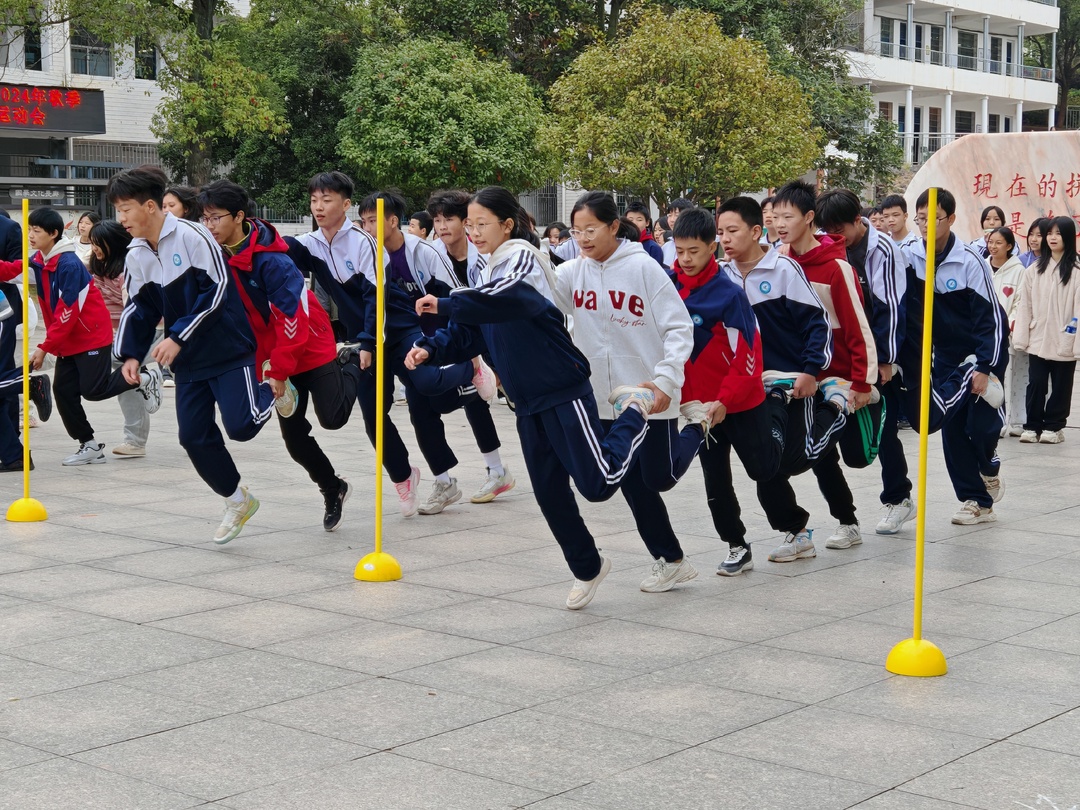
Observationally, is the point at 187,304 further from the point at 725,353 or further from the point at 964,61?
the point at 964,61

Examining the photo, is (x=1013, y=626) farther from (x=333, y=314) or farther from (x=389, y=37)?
(x=389, y=37)

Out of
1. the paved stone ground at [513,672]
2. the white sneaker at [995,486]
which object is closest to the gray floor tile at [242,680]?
the paved stone ground at [513,672]

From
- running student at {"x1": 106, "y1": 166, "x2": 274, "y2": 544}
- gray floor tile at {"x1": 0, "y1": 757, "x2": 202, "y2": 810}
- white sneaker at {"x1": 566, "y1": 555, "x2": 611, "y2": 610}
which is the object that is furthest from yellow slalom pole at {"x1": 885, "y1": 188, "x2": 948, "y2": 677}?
running student at {"x1": 106, "y1": 166, "x2": 274, "y2": 544}

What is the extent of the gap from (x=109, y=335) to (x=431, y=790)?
21.3 ft

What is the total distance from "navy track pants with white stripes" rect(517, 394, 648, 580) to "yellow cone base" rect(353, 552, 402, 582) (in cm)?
91

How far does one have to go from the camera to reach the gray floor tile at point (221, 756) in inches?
140

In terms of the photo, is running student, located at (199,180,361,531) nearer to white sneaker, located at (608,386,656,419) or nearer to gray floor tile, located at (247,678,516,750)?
white sneaker, located at (608,386,656,419)

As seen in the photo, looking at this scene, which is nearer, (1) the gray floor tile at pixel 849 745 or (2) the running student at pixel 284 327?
(1) the gray floor tile at pixel 849 745

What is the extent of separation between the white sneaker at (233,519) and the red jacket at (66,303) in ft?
9.33

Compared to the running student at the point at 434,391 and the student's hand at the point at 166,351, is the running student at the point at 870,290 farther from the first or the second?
the student's hand at the point at 166,351

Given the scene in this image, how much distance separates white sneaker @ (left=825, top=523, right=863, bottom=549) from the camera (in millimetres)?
6654

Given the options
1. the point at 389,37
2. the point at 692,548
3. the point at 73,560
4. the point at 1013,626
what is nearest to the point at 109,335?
the point at 73,560

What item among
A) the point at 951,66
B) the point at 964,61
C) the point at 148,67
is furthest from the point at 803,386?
the point at 964,61

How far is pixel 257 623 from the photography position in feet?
17.2
